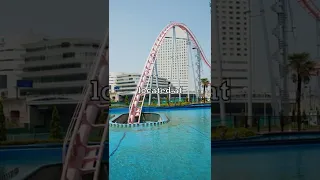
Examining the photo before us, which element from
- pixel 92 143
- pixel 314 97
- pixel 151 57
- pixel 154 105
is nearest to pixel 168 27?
pixel 151 57

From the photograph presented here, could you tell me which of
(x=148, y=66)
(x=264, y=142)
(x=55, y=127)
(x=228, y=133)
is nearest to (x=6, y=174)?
(x=55, y=127)

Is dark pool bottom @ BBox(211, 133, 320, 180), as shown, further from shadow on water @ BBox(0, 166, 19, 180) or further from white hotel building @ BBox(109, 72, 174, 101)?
white hotel building @ BBox(109, 72, 174, 101)

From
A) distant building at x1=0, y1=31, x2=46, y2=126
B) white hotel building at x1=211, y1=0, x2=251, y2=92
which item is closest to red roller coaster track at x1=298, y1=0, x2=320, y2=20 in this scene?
white hotel building at x1=211, y1=0, x2=251, y2=92

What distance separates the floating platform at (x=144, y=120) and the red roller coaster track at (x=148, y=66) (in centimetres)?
20

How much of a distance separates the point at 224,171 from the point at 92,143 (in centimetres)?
212

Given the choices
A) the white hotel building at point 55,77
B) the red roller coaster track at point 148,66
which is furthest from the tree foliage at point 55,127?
the red roller coaster track at point 148,66

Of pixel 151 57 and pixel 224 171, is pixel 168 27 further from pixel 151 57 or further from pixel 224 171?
pixel 224 171

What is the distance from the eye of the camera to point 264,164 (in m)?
5.24

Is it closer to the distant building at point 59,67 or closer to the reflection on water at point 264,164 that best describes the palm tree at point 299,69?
the reflection on water at point 264,164

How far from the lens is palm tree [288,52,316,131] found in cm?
549

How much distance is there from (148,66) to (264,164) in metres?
5.38

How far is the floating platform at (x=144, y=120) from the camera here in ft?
34.9

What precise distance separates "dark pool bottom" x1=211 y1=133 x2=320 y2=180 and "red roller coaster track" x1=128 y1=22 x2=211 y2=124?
337 centimetres

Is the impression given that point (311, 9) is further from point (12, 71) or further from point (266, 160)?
point (12, 71)
